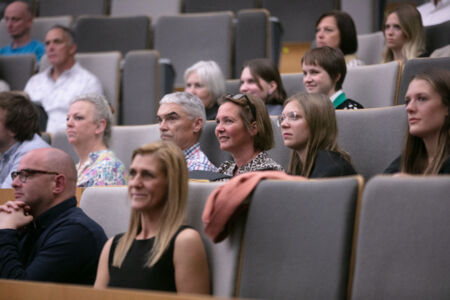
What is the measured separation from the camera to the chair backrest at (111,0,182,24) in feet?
9.86

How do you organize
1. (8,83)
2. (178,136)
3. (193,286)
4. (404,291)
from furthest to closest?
(8,83) < (178,136) < (193,286) < (404,291)

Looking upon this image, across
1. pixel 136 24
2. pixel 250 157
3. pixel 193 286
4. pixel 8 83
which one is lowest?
pixel 193 286

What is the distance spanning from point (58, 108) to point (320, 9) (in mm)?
1095

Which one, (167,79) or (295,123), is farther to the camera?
(167,79)

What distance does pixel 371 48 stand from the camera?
7.59ft

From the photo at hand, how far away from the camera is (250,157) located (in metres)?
1.49

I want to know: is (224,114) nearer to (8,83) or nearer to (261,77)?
(261,77)

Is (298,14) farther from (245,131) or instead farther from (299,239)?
(299,239)

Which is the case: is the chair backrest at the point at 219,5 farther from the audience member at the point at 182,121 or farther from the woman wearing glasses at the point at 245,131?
the woman wearing glasses at the point at 245,131

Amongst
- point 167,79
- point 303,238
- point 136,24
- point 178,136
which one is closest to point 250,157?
point 178,136

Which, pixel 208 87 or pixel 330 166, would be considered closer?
pixel 330 166

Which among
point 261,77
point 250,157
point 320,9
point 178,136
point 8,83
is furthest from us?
point 320,9

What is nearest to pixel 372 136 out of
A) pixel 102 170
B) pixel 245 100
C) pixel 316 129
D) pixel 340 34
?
pixel 316 129

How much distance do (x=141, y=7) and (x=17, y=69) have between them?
0.74 meters
